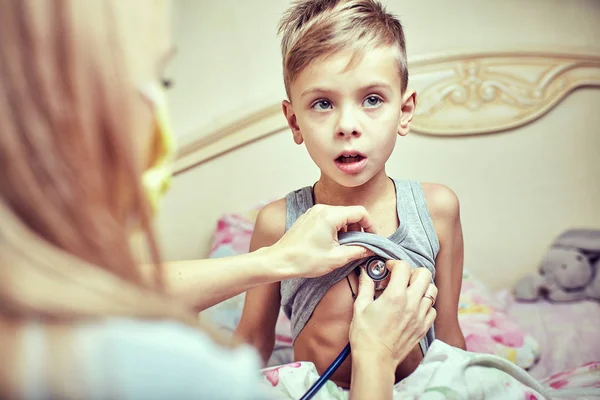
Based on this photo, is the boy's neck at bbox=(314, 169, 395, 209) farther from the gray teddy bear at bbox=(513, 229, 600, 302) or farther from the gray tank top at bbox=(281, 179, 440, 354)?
the gray teddy bear at bbox=(513, 229, 600, 302)

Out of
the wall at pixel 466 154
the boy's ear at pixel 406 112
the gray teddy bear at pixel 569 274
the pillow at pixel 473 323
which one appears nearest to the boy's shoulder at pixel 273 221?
the boy's ear at pixel 406 112

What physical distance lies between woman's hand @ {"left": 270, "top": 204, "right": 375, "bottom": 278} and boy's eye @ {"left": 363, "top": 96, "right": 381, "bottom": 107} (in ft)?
0.49

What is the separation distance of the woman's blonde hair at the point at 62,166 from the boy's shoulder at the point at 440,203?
67cm

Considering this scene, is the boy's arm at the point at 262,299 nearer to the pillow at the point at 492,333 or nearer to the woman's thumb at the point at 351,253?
the woman's thumb at the point at 351,253

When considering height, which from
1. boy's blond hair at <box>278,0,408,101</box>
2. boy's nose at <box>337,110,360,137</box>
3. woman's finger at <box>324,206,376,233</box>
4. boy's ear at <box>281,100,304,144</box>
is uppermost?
boy's blond hair at <box>278,0,408,101</box>

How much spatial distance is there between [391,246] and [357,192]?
0.40ft

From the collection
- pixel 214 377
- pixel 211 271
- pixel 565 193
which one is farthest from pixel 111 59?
pixel 565 193

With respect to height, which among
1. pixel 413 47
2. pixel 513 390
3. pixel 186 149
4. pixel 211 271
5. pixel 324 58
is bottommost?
pixel 513 390

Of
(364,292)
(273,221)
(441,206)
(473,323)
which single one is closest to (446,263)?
(441,206)

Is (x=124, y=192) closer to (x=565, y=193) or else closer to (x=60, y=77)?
(x=60, y=77)

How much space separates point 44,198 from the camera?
287 mm

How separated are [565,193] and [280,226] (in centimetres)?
109

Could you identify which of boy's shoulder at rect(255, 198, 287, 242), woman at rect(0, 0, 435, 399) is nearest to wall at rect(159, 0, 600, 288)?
boy's shoulder at rect(255, 198, 287, 242)

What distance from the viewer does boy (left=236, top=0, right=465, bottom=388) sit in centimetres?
76
